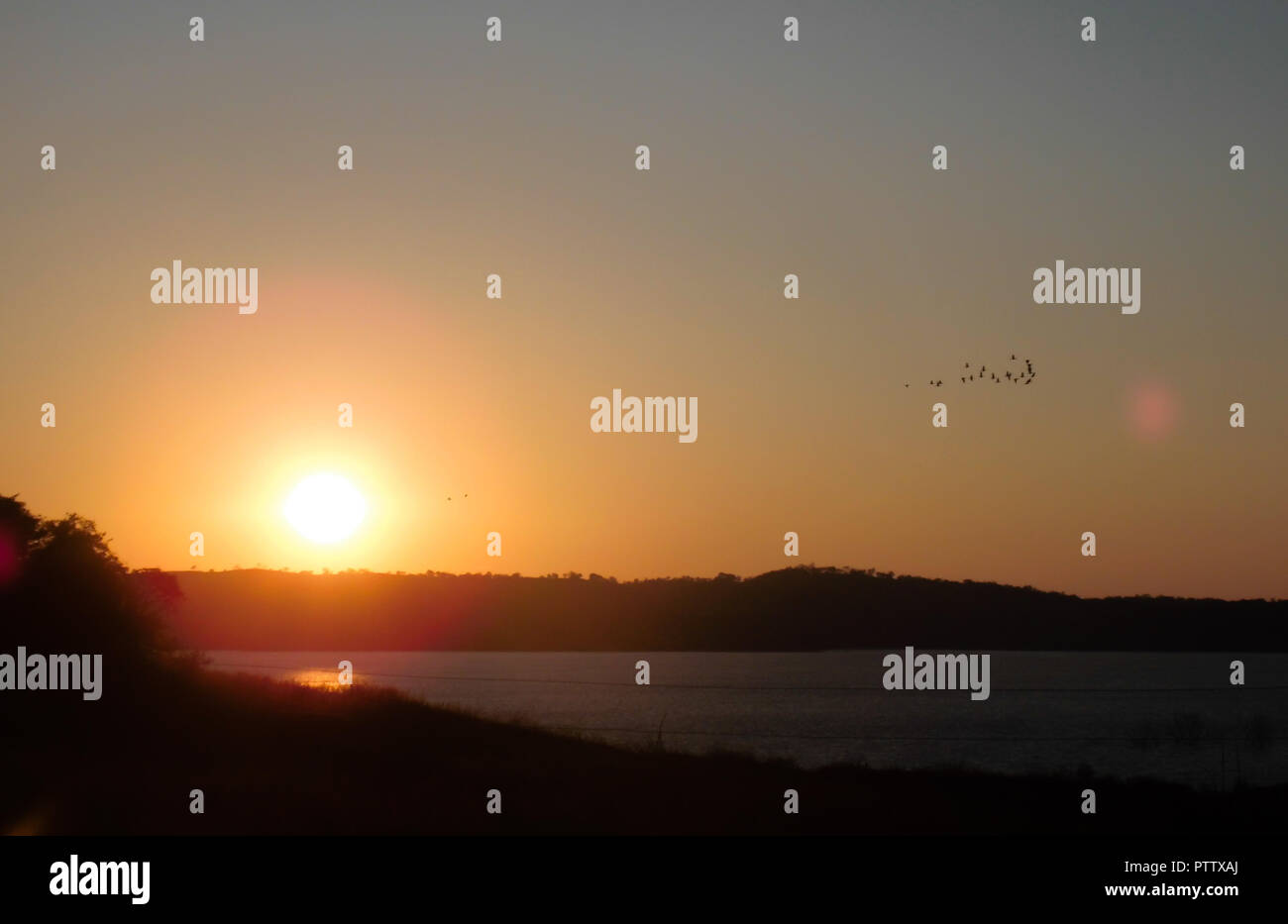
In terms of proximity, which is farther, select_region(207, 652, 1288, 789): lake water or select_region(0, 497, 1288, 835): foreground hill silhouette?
select_region(207, 652, 1288, 789): lake water

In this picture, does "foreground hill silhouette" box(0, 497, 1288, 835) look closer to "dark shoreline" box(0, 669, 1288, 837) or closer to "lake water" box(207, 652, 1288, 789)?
"dark shoreline" box(0, 669, 1288, 837)

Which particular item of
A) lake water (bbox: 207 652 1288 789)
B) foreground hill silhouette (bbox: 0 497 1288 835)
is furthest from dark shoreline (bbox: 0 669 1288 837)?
lake water (bbox: 207 652 1288 789)

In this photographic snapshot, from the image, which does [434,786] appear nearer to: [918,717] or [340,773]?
[340,773]

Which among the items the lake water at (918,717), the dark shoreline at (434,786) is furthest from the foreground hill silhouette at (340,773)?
the lake water at (918,717)
